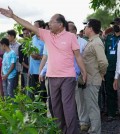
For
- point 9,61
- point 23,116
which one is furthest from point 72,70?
point 9,61

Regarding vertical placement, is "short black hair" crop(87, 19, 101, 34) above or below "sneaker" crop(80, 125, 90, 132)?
above

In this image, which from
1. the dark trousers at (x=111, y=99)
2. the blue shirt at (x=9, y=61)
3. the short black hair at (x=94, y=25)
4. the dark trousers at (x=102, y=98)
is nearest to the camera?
the short black hair at (x=94, y=25)

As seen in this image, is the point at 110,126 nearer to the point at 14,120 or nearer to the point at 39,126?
the point at 39,126

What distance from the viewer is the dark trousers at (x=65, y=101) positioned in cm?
510

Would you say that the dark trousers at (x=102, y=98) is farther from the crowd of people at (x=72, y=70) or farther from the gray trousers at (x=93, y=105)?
the gray trousers at (x=93, y=105)

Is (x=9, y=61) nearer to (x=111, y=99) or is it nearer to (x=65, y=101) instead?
(x=111, y=99)

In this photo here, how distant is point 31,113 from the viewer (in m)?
2.98

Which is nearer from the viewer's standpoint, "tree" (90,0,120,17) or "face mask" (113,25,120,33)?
"face mask" (113,25,120,33)

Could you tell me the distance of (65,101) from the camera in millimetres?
5117

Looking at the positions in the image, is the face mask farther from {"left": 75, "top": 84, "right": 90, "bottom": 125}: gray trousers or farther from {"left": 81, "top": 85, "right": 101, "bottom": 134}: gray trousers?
{"left": 81, "top": 85, "right": 101, "bottom": 134}: gray trousers

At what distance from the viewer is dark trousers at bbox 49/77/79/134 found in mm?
5098

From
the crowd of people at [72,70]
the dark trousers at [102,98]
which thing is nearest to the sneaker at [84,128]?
the crowd of people at [72,70]

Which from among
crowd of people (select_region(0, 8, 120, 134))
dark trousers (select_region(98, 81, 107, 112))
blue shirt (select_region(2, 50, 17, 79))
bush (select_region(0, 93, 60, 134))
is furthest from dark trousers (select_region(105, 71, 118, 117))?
bush (select_region(0, 93, 60, 134))

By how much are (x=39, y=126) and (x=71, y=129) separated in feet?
8.11
